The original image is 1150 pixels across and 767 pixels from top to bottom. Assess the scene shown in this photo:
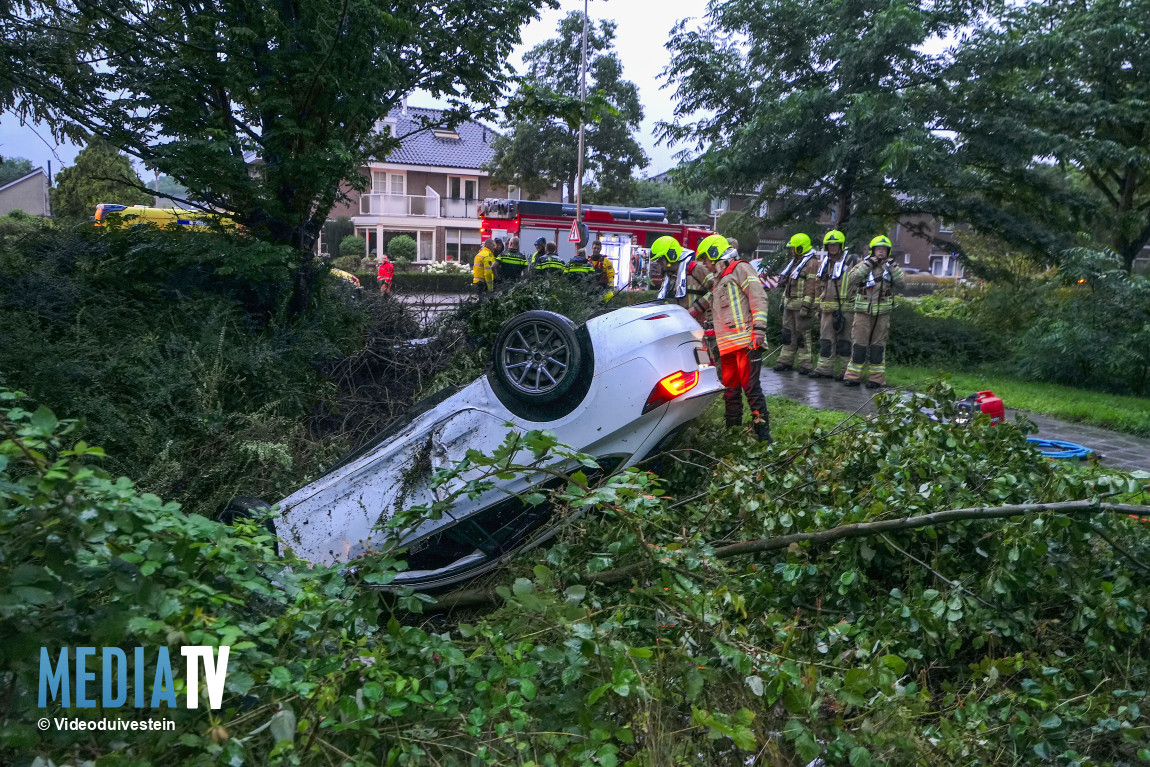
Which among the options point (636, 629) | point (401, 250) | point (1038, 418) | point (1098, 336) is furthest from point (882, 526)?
point (401, 250)

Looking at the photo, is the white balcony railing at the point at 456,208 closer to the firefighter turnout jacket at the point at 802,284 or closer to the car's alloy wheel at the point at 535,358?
the firefighter turnout jacket at the point at 802,284

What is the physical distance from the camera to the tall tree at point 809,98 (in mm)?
13438

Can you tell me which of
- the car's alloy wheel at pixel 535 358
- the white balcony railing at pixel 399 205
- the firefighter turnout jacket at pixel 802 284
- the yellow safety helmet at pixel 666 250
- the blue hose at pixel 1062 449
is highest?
the white balcony railing at pixel 399 205

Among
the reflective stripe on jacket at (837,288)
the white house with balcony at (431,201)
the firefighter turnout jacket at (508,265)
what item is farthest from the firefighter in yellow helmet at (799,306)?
the white house with balcony at (431,201)

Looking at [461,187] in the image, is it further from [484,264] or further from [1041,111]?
[1041,111]

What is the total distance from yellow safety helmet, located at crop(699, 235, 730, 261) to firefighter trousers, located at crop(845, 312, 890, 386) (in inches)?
162

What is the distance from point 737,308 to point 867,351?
15.6ft

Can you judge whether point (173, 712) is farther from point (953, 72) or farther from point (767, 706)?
point (953, 72)

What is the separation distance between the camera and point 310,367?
7.43 metres

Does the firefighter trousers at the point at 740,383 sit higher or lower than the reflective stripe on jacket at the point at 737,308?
lower

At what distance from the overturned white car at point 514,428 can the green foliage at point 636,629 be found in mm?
471

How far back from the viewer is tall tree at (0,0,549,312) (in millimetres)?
6859

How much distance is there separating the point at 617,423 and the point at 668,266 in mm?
6054

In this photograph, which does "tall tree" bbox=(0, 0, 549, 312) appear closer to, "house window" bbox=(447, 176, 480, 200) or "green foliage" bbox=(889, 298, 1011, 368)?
"green foliage" bbox=(889, 298, 1011, 368)
